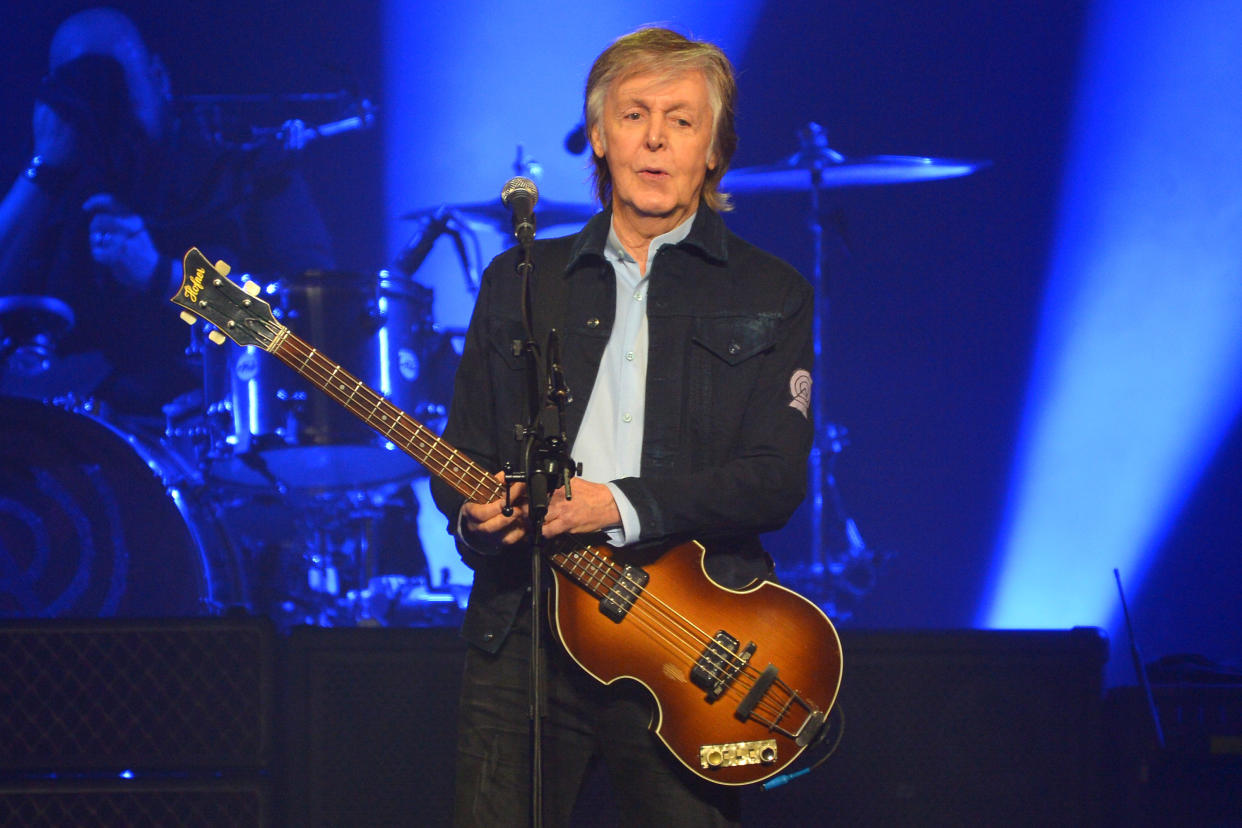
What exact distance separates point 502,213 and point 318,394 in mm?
1142

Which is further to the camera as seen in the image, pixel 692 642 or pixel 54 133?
pixel 54 133

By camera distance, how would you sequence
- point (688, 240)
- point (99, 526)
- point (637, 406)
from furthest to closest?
point (99, 526), point (688, 240), point (637, 406)

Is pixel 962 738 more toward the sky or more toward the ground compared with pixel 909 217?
more toward the ground

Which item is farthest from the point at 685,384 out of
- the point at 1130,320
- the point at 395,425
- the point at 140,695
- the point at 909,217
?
the point at 1130,320

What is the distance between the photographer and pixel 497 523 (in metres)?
1.88

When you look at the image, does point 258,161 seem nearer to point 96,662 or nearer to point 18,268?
point 18,268

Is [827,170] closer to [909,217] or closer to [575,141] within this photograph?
[909,217]

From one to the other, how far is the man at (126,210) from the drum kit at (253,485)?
131 mm

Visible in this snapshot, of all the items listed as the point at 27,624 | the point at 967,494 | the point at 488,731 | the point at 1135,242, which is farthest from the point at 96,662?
the point at 1135,242

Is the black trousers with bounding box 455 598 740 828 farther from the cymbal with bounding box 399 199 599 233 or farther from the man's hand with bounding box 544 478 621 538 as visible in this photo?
the cymbal with bounding box 399 199 599 233

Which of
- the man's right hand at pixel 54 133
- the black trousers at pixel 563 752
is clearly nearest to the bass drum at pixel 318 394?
the man's right hand at pixel 54 133

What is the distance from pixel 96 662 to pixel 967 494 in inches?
139

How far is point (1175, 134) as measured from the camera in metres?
5.08

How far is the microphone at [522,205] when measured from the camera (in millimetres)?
1834
